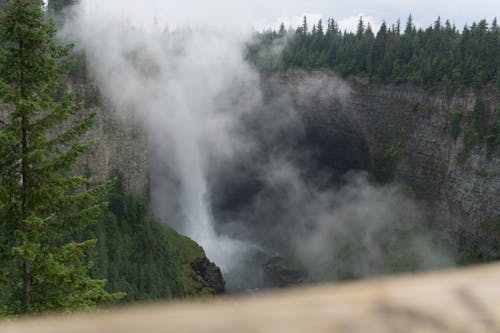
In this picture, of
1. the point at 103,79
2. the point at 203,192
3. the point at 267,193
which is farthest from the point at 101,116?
the point at 267,193

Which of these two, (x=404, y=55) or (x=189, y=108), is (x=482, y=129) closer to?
(x=404, y=55)

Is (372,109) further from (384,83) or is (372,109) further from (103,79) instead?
(103,79)

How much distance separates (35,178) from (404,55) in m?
58.4

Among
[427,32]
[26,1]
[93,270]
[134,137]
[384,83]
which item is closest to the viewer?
[26,1]

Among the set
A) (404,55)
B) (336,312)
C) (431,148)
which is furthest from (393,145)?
(336,312)

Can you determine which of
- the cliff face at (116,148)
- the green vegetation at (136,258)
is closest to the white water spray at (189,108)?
the cliff face at (116,148)

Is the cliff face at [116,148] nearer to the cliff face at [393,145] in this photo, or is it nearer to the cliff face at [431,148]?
the cliff face at [393,145]

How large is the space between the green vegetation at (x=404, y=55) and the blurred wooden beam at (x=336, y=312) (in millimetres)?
48306

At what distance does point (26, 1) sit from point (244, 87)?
213 ft

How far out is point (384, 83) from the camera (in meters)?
58.1

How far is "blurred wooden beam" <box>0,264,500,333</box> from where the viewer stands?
1.18 metres

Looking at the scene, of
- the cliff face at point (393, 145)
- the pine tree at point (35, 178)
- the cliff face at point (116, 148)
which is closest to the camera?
the pine tree at point (35, 178)

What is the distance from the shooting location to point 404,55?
59625mm

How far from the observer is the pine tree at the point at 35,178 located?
831cm
